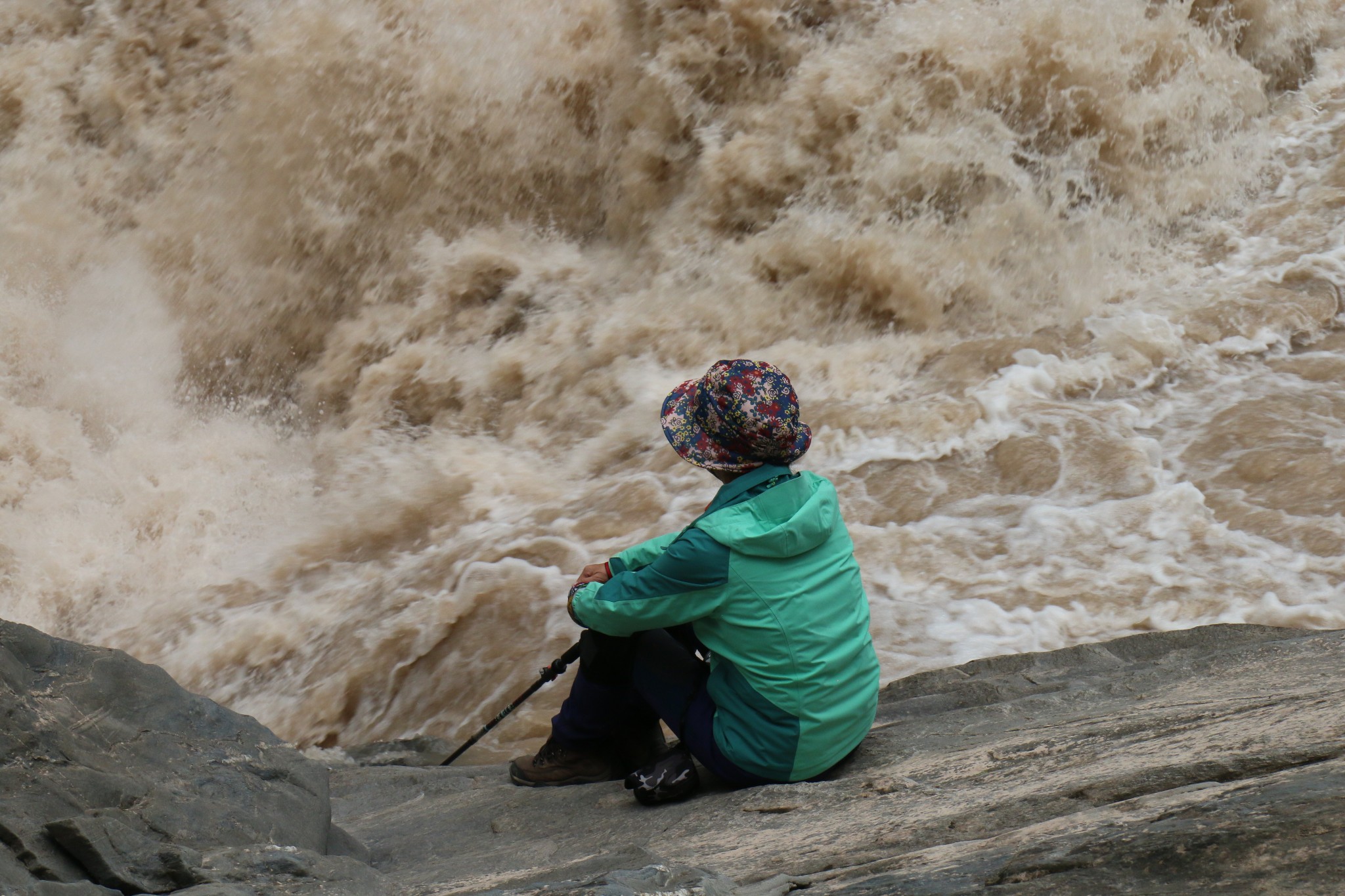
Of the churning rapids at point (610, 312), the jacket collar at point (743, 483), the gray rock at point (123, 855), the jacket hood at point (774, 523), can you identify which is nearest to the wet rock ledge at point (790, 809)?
the gray rock at point (123, 855)

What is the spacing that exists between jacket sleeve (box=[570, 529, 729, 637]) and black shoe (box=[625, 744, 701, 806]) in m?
0.36

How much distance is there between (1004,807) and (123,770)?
5.35ft

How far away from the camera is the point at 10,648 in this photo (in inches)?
89.4

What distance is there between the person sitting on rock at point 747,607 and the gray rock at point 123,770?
0.74 m

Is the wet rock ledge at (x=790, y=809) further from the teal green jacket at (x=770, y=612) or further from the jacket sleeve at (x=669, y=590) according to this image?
the jacket sleeve at (x=669, y=590)

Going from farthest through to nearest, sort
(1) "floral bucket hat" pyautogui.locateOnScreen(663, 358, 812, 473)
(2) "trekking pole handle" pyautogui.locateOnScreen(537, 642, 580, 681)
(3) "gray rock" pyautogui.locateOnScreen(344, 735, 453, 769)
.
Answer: (3) "gray rock" pyautogui.locateOnScreen(344, 735, 453, 769) < (2) "trekking pole handle" pyautogui.locateOnScreen(537, 642, 580, 681) < (1) "floral bucket hat" pyautogui.locateOnScreen(663, 358, 812, 473)

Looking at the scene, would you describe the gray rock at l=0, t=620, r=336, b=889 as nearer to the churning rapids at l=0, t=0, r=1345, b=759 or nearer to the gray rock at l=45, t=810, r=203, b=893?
the gray rock at l=45, t=810, r=203, b=893

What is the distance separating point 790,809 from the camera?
241cm

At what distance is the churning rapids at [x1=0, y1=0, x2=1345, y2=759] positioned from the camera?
204 inches

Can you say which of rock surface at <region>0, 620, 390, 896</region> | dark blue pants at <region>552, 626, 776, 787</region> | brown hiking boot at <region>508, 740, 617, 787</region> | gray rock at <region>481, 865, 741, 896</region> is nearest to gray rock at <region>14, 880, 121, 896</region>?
rock surface at <region>0, 620, 390, 896</region>

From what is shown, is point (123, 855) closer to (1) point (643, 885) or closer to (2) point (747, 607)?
(1) point (643, 885)

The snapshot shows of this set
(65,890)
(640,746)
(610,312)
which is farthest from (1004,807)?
(610,312)

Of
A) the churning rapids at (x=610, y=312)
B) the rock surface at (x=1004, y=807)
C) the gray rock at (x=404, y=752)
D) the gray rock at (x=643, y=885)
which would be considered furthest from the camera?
the churning rapids at (x=610, y=312)

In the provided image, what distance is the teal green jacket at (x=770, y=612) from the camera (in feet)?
8.02
